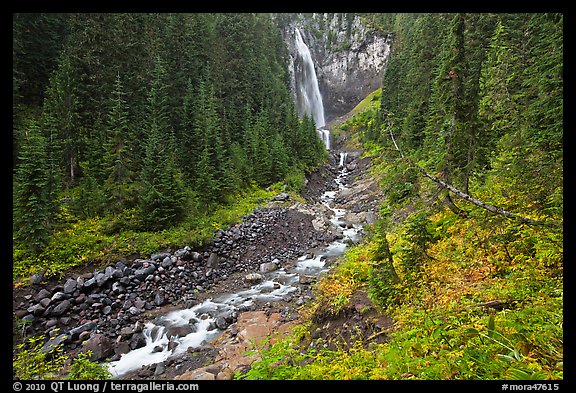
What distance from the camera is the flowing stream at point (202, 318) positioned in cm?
877

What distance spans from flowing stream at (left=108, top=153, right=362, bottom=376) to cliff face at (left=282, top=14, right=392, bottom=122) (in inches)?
2827

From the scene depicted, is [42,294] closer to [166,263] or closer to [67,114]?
[166,263]

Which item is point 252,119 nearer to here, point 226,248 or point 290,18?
point 226,248

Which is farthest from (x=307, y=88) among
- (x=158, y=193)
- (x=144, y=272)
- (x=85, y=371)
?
(x=85, y=371)

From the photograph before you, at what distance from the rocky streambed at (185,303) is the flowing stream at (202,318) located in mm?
36

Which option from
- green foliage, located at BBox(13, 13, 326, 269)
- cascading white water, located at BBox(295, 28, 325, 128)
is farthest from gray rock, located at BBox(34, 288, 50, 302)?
cascading white water, located at BBox(295, 28, 325, 128)

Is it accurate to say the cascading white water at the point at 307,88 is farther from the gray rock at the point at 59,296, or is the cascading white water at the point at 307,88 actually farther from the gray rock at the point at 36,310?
the gray rock at the point at 36,310

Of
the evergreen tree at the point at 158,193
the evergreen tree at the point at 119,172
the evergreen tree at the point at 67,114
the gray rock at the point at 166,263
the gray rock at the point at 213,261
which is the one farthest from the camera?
the evergreen tree at the point at 67,114

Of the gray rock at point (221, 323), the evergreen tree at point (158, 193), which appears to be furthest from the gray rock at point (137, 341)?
the evergreen tree at point (158, 193)

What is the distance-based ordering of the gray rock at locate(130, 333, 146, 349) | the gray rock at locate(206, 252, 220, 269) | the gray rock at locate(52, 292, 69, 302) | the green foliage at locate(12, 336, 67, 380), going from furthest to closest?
the gray rock at locate(206, 252, 220, 269), the gray rock at locate(52, 292, 69, 302), the gray rock at locate(130, 333, 146, 349), the green foliage at locate(12, 336, 67, 380)

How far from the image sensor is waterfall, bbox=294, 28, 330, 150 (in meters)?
65.8

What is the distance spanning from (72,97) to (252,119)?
1801cm

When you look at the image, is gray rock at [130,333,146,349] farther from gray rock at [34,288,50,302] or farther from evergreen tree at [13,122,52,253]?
evergreen tree at [13,122,52,253]
